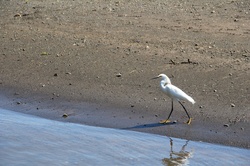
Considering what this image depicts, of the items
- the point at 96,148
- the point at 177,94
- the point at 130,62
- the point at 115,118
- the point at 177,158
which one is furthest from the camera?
the point at 130,62

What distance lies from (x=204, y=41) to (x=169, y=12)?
1995 millimetres

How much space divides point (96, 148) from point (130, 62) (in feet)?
11.3

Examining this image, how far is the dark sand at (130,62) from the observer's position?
417 inches

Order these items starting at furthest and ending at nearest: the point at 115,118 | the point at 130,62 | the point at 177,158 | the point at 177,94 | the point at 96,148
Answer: the point at 130,62, the point at 115,118, the point at 177,94, the point at 96,148, the point at 177,158

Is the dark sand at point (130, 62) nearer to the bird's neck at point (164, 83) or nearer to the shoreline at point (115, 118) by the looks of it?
the shoreline at point (115, 118)

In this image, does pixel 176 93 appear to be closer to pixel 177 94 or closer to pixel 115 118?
pixel 177 94

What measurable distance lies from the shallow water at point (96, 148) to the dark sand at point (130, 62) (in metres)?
0.28

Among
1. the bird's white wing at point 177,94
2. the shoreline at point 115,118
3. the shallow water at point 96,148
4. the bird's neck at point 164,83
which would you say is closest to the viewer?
the shallow water at point 96,148

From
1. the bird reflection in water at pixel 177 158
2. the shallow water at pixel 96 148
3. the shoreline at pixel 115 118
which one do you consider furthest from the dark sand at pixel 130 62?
the bird reflection in water at pixel 177 158

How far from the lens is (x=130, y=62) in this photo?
12.7 meters

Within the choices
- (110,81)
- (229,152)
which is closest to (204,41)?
(110,81)

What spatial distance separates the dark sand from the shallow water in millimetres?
282

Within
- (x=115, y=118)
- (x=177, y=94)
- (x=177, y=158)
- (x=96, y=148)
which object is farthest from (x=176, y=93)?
(x=96, y=148)

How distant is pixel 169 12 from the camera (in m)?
15.0
